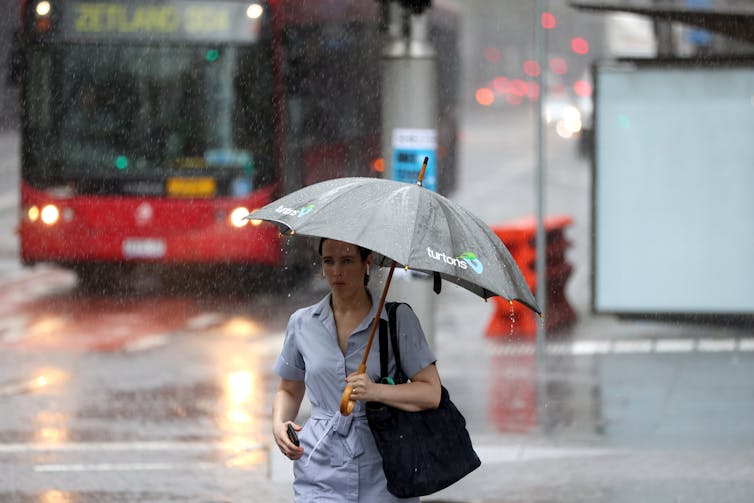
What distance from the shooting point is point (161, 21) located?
16.5 metres

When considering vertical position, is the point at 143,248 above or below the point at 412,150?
below

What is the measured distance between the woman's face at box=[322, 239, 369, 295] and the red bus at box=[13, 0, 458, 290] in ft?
37.8

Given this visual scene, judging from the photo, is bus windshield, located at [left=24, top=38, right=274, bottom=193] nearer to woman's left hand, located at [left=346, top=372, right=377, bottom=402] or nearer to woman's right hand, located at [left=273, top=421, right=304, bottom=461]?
woman's right hand, located at [left=273, top=421, right=304, bottom=461]

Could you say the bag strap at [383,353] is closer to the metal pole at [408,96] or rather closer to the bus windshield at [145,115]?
the metal pole at [408,96]

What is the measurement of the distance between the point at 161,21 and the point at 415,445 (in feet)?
40.9

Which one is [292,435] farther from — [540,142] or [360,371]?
[540,142]

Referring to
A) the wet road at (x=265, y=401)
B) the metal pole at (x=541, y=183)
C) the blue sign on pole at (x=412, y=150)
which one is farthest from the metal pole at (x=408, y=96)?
the wet road at (x=265, y=401)

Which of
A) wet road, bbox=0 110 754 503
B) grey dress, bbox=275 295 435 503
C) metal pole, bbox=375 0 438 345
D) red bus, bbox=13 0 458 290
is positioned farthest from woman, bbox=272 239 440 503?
red bus, bbox=13 0 458 290

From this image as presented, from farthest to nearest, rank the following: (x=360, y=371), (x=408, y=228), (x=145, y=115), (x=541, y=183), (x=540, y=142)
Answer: (x=145, y=115) → (x=541, y=183) → (x=540, y=142) → (x=360, y=371) → (x=408, y=228)

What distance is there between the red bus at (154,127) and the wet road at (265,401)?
0.72 metres

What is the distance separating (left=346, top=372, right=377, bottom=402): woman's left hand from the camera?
4.65m

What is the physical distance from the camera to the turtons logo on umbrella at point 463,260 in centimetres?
457

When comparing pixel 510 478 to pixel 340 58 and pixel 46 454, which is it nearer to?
pixel 46 454

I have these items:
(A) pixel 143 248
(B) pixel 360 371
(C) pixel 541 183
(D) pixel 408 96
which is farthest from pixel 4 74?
(B) pixel 360 371
